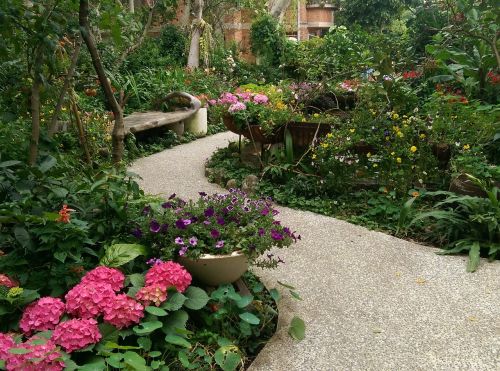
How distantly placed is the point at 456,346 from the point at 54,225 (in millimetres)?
2004

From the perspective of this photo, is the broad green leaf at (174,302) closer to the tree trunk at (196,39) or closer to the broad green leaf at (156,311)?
the broad green leaf at (156,311)

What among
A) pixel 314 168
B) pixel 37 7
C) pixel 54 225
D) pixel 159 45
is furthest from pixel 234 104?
pixel 159 45

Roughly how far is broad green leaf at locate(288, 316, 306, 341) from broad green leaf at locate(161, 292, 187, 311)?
59 cm

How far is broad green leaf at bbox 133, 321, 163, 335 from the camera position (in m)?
1.82

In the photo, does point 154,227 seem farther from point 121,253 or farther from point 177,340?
point 177,340

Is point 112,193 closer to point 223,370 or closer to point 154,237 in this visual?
point 154,237

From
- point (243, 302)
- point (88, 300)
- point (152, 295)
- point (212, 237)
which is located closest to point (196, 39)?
point (212, 237)

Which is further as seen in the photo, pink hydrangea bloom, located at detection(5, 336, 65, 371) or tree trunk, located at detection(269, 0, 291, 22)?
tree trunk, located at detection(269, 0, 291, 22)

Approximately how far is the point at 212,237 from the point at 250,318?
17.5 inches

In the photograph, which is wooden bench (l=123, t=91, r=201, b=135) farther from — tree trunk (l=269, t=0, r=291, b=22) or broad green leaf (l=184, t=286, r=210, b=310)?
tree trunk (l=269, t=0, r=291, b=22)

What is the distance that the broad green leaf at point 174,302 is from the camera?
6.44 ft

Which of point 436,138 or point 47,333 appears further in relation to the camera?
point 436,138

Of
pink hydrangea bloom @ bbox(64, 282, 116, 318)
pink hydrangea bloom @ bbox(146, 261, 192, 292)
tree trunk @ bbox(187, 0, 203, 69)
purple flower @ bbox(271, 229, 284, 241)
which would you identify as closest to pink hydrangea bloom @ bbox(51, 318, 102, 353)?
pink hydrangea bloom @ bbox(64, 282, 116, 318)

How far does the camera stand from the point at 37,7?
2.46 m
